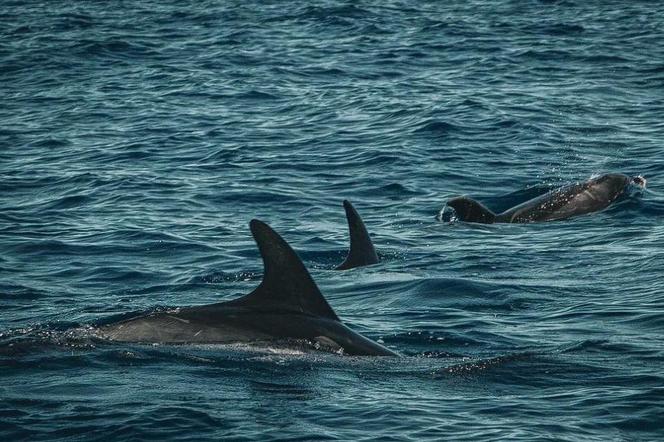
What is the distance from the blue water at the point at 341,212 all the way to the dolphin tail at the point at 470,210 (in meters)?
0.30

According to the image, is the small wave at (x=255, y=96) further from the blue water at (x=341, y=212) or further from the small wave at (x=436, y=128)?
the small wave at (x=436, y=128)

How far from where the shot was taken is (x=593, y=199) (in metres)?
20.8

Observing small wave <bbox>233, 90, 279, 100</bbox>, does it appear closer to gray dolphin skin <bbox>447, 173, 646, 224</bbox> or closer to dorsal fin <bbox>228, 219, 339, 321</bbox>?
gray dolphin skin <bbox>447, 173, 646, 224</bbox>

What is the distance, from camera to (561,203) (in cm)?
2053

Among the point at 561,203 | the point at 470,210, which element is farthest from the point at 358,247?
the point at 561,203

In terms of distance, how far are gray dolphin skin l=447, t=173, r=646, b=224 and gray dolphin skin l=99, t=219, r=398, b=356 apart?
7682 millimetres

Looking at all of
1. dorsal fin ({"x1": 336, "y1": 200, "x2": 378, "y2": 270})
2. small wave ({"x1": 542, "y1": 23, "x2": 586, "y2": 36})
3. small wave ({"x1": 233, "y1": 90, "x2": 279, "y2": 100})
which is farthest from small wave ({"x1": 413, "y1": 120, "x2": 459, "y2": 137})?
small wave ({"x1": 542, "y1": 23, "x2": 586, "y2": 36})

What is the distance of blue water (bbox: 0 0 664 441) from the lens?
10758 mm

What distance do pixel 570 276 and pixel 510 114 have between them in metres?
12.7

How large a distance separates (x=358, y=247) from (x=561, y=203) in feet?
16.8

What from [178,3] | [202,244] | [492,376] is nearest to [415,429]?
[492,376]

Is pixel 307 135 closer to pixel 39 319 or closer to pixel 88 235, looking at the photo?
pixel 88 235


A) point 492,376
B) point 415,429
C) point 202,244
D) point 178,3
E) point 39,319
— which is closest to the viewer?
point 415,429

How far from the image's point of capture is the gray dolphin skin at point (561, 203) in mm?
19531
